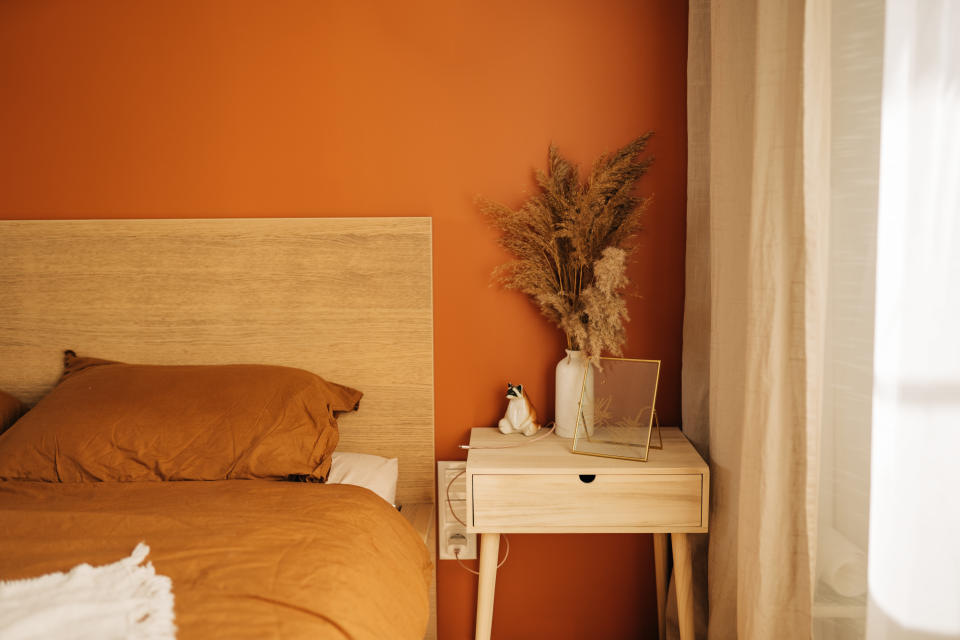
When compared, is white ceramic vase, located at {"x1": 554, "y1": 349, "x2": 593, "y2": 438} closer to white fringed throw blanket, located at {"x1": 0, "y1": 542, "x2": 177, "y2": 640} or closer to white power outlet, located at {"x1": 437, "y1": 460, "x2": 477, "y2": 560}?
white power outlet, located at {"x1": 437, "y1": 460, "x2": 477, "y2": 560}

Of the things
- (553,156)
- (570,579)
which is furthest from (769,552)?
(553,156)

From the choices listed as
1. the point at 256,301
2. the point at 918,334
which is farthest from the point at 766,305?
the point at 256,301

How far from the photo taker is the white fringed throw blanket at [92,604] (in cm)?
91

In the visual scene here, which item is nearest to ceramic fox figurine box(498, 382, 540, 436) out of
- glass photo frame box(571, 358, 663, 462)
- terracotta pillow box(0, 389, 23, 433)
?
glass photo frame box(571, 358, 663, 462)

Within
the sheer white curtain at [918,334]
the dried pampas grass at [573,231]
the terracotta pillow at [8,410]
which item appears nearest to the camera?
the sheer white curtain at [918,334]

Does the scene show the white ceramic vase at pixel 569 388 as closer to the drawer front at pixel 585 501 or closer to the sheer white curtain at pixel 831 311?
the drawer front at pixel 585 501

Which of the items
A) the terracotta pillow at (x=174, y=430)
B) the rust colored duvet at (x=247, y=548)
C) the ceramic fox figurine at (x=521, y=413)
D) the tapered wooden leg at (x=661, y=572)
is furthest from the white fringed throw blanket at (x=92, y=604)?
the tapered wooden leg at (x=661, y=572)

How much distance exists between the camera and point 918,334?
92cm

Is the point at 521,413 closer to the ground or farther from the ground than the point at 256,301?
closer to the ground

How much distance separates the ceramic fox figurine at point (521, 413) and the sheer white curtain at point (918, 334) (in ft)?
3.27

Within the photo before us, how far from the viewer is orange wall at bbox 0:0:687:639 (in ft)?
6.33

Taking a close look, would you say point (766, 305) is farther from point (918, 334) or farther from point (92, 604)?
point (92, 604)

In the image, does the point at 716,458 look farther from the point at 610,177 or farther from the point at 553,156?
the point at 553,156

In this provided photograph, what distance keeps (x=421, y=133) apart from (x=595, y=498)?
1.22 metres
